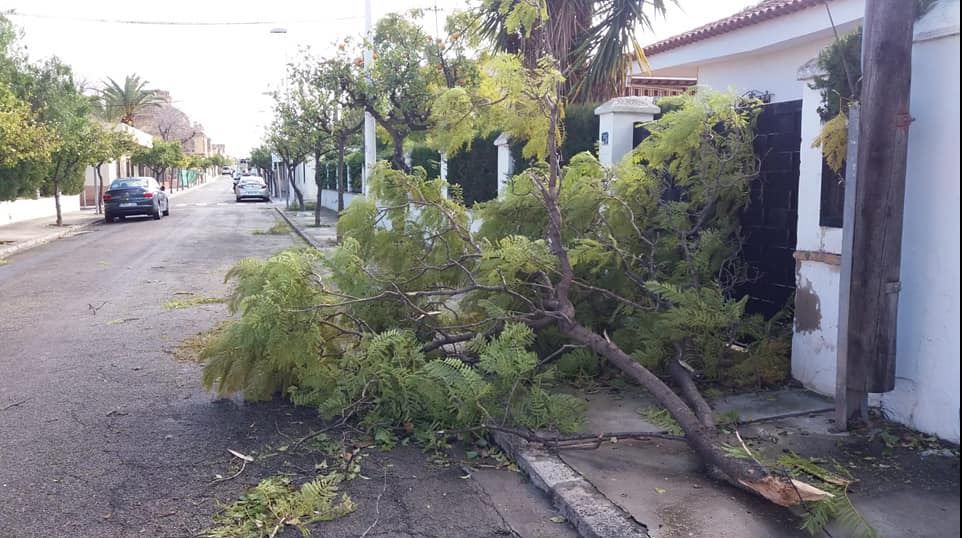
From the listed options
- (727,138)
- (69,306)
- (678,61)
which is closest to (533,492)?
(727,138)

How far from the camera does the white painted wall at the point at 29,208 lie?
84.2ft

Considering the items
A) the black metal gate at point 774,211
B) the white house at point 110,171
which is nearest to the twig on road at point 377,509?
the black metal gate at point 774,211

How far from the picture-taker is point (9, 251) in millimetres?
18250

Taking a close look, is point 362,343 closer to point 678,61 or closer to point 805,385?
point 805,385

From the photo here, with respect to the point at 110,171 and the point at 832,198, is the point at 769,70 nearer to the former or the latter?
the point at 832,198

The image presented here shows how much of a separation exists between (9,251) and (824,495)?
62.3 feet

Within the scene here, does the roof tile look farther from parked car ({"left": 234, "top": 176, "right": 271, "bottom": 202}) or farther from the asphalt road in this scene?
parked car ({"left": 234, "top": 176, "right": 271, "bottom": 202})

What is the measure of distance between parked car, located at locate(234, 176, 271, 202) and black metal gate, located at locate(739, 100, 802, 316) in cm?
4433

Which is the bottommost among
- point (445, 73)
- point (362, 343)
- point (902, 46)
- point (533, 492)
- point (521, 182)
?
point (533, 492)

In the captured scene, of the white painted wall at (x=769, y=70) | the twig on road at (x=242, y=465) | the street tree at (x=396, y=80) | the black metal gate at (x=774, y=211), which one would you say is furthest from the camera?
the street tree at (x=396, y=80)

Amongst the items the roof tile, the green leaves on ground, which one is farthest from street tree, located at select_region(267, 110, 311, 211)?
the green leaves on ground

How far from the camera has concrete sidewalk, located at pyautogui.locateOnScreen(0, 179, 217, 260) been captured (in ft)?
62.9

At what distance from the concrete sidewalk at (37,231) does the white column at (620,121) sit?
46.4ft

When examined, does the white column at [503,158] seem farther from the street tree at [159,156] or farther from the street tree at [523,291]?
the street tree at [159,156]
